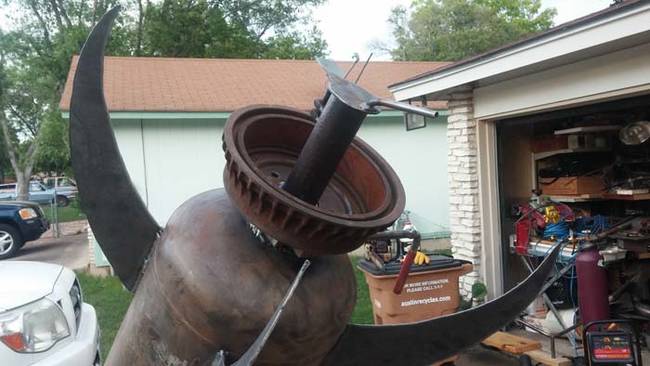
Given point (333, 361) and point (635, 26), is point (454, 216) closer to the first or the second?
point (635, 26)

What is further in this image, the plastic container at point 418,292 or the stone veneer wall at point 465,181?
the stone veneer wall at point 465,181

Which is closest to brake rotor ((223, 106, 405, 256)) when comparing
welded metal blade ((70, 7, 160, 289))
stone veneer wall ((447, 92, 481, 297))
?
welded metal blade ((70, 7, 160, 289))

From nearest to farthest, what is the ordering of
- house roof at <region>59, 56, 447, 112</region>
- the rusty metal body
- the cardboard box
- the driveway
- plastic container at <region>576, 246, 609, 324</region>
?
1. the rusty metal body
2. plastic container at <region>576, 246, 609, 324</region>
3. the cardboard box
4. house roof at <region>59, 56, 447, 112</region>
5. the driveway

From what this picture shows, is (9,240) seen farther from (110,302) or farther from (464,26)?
(464,26)

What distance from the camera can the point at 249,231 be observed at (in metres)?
1.42

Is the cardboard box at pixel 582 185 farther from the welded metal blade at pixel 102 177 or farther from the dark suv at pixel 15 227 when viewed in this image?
the dark suv at pixel 15 227

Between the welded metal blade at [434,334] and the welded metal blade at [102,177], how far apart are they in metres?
0.75

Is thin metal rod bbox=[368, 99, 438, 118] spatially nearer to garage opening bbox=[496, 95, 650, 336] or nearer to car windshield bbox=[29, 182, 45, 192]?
garage opening bbox=[496, 95, 650, 336]

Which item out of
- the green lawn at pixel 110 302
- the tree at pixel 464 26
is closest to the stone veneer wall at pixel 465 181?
the green lawn at pixel 110 302

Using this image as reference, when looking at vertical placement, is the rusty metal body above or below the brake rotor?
below

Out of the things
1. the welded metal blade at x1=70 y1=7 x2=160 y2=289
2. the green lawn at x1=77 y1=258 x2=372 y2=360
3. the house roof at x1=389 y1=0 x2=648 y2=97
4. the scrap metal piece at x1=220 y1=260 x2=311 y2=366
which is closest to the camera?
the scrap metal piece at x1=220 y1=260 x2=311 y2=366

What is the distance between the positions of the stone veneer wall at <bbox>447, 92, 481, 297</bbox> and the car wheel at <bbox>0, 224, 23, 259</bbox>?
944 cm

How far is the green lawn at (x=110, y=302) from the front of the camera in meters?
6.17

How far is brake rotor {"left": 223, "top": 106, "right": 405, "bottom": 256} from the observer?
3.96 feet
